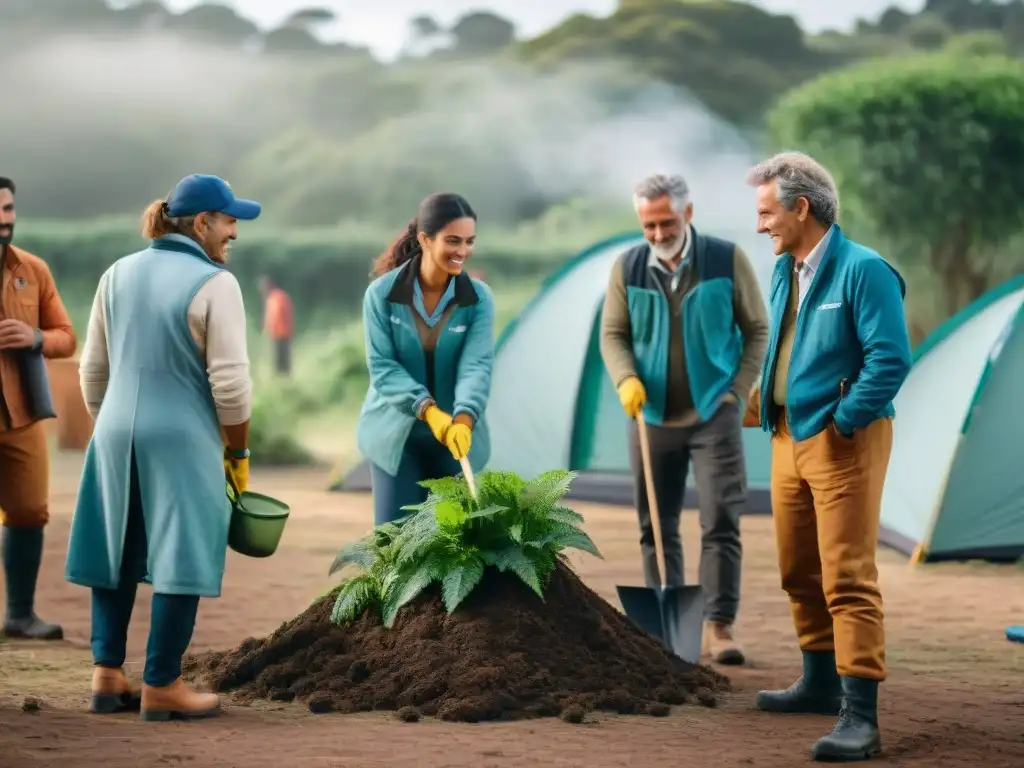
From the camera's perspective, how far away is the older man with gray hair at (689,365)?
6.89m

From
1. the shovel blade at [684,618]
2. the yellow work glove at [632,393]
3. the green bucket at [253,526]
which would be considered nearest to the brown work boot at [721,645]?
the shovel blade at [684,618]

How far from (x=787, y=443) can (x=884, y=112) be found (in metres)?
24.0

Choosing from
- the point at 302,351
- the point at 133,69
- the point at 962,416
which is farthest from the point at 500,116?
the point at 962,416

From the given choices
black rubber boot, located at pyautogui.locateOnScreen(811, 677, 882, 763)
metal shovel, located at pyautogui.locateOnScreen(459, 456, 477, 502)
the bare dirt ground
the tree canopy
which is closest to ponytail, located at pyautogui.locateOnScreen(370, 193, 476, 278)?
metal shovel, located at pyautogui.locateOnScreen(459, 456, 477, 502)

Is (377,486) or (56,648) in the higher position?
(377,486)

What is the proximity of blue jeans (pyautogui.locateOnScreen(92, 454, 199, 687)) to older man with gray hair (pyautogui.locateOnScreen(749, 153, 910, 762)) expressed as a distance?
1964 mm

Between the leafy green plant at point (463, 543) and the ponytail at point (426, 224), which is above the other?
the ponytail at point (426, 224)

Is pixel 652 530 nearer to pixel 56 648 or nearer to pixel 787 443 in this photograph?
pixel 787 443

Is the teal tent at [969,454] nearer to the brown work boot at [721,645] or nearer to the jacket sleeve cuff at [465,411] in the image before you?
the brown work boot at [721,645]

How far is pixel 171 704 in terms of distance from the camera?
5559 millimetres

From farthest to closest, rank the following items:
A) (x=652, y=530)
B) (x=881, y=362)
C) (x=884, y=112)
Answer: (x=884, y=112) → (x=652, y=530) → (x=881, y=362)

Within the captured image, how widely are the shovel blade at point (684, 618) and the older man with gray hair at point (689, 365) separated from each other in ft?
0.97

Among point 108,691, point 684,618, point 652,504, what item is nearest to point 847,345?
point 684,618

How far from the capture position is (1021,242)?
30797 millimetres
